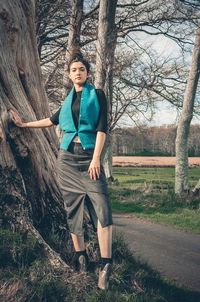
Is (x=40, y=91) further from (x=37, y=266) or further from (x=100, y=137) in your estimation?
(x=37, y=266)

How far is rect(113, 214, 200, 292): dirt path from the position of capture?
583cm

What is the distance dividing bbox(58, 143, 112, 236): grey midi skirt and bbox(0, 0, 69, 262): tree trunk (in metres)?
0.60

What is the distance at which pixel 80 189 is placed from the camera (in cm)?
457

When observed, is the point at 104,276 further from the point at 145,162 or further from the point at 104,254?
the point at 145,162

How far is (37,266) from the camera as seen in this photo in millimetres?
4660

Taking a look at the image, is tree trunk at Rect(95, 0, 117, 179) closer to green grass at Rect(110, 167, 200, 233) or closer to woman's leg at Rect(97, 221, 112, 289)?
green grass at Rect(110, 167, 200, 233)

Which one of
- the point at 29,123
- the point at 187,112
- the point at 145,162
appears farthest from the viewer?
the point at 145,162

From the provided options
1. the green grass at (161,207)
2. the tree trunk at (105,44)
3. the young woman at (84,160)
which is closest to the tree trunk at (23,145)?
the young woman at (84,160)

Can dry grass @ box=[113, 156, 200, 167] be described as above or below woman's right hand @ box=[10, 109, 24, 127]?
below

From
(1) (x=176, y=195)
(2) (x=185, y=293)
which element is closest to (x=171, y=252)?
(2) (x=185, y=293)

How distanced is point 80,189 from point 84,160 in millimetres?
288

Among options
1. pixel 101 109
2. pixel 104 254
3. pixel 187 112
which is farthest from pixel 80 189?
pixel 187 112

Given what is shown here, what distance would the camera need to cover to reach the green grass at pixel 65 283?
14.0 ft

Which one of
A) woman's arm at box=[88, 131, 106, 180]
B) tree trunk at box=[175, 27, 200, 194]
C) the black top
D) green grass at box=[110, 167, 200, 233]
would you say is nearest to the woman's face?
the black top
